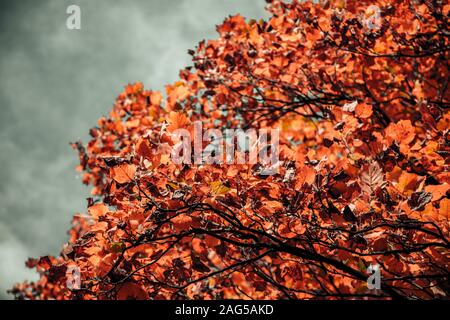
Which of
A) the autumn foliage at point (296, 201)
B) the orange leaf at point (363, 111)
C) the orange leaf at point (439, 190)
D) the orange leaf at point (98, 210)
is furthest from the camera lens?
the orange leaf at point (363, 111)

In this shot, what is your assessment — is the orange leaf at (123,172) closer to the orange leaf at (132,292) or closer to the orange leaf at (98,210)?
the orange leaf at (98,210)

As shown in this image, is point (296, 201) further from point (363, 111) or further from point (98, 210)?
point (98, 210)

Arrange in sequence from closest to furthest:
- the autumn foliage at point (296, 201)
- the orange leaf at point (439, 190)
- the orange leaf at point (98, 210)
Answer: the orange leaf at point (439, 190)
the autumn foliage at point (296, 201)
the orange leaf at point (98, 210)

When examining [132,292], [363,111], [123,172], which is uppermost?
[363,111]

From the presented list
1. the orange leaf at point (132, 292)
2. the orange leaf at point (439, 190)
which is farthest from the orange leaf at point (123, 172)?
the orange leaf at point (439, 190)

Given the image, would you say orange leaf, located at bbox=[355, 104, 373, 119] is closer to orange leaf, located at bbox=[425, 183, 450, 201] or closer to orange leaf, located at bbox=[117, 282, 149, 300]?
orange leaf, located at bbox=[425, 183, 450, 201]

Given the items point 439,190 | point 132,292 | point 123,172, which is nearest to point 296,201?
point 439,190

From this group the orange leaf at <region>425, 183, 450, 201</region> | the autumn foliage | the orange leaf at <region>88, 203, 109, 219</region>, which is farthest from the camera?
the orange leaf at <region>88, 203, 109, 219</region>

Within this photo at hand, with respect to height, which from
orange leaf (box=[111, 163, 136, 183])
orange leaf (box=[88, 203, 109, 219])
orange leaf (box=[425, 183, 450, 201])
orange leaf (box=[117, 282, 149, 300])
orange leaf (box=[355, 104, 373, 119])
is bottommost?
orange leaf (box=[117, 282, 149, 300])

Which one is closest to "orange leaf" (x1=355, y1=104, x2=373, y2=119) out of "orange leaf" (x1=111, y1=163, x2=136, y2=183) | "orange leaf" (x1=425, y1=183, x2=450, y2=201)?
"orange leaf" (x1=425, y1=183, x2=450, y2=201)

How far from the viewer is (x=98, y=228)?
191 cm

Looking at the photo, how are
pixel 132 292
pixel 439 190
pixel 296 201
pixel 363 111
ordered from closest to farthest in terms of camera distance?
pixel 439 190, pixel 296 201, pixel 132 292, pixel 363 111
